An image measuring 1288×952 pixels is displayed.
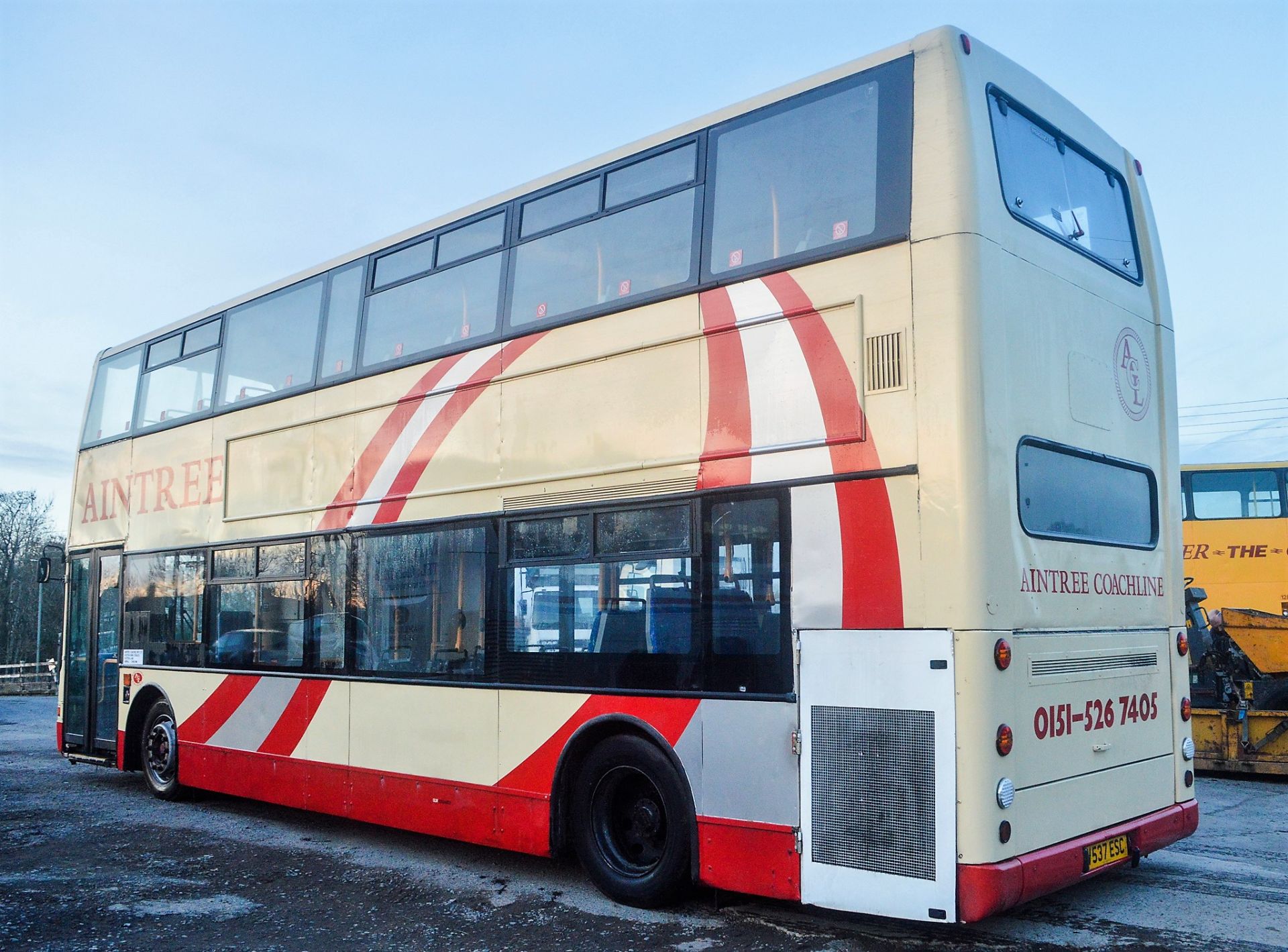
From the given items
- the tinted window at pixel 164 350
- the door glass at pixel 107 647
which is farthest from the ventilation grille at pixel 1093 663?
the door glass at pixel 107 647

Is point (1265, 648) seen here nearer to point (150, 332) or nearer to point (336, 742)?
point (336, 742)

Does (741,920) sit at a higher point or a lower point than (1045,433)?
lower

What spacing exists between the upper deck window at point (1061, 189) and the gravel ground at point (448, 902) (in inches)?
148

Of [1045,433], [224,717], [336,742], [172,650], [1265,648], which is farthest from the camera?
[1265,648]

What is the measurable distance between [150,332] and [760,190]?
8.36 metres

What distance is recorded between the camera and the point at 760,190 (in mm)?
6543

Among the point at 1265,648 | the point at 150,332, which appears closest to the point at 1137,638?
the point at 1265,648

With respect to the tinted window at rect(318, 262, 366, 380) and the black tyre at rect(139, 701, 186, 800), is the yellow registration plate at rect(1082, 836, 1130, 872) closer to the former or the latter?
the tinted window at rect(318, 262, 366, 380)

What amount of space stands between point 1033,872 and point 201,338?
9364mm

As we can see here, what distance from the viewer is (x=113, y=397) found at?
41.5 ft

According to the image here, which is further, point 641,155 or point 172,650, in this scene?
point 172,650

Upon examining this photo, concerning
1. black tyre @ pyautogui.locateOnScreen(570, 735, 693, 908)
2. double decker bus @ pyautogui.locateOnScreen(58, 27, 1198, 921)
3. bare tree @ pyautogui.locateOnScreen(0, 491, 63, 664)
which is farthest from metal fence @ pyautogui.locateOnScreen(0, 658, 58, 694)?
black tyre @ pyautogui.locateOnScreen(570, 735, 693, 908)

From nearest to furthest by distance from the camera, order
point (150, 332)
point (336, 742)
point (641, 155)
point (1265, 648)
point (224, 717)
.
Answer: point (641, 155)
point (336, 742)
point (224, 717)
point (150, 332)
point (1265, 648)

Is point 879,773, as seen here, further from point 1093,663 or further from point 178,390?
point 178,390
